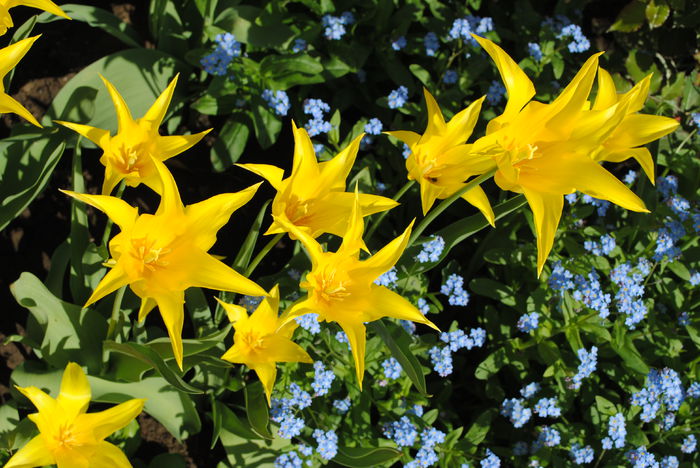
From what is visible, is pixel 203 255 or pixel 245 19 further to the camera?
pixel 245 19

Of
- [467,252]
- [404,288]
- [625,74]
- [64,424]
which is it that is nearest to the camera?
[64,424]

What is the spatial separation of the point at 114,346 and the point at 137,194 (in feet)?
3.90

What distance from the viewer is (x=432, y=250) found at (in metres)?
2.33

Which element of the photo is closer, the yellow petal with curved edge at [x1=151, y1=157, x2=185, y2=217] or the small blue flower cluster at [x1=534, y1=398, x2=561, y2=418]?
the yellow petal with curved edge at [x1=151, y1=157, x2=185, y2=217]

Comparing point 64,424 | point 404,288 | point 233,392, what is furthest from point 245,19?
point 64,424

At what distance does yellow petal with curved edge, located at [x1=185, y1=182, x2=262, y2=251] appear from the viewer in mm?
1639

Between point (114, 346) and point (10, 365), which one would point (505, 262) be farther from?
point (10, 365)

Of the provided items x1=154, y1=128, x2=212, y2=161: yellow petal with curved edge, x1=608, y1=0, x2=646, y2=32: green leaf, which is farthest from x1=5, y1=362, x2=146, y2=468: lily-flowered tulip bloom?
x1=608, y1=0, x2=646, y2=32: green leaf

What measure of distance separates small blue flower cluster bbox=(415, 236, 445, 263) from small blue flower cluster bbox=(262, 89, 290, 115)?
792mm

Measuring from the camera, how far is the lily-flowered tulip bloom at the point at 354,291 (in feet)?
5.32

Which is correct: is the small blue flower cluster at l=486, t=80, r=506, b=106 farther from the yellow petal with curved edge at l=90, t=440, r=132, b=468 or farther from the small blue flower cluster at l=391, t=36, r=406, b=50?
the yellow petal with curved edge at l=90, t=440, r=132, b=468

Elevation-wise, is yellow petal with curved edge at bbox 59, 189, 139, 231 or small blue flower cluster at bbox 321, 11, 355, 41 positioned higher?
small blue flower cluster at bbox 321, 11, 355, 41

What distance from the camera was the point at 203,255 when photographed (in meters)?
1.64

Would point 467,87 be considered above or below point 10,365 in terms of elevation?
above
